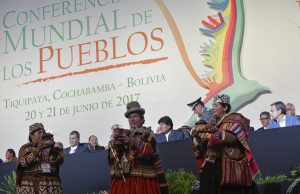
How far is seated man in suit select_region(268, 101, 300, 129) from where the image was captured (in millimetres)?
8023

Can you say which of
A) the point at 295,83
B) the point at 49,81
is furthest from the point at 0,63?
the point at 295,83

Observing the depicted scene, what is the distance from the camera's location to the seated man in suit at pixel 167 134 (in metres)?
8.15

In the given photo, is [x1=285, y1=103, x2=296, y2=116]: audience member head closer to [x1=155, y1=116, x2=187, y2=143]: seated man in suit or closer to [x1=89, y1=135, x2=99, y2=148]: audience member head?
[x1=155, y1=116, x2=187, y2=143]: seated man in suit

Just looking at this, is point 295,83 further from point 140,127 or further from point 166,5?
point 140,127

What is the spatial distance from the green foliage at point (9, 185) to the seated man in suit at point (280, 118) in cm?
333

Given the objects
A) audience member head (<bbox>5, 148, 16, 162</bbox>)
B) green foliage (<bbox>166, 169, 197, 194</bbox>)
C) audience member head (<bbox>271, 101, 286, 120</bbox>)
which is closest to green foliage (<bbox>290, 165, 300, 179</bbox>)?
green foliage (<bbox>166, 169, 197, 194</bbox>)

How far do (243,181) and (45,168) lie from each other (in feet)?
6.53

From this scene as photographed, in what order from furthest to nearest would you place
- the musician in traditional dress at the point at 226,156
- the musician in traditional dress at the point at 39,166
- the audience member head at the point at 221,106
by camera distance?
the musician in traditional dress at the point at 39,166, the audience member head at the point at 221,106, the musician in traditional dress at the point at 226,156

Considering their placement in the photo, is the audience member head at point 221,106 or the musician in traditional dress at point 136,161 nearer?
the audience member head at point 221,106

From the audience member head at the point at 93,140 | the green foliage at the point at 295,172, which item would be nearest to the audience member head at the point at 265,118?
the green foliage at the point at 295,172

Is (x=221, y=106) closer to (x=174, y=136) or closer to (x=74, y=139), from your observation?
(x=174, y=136)

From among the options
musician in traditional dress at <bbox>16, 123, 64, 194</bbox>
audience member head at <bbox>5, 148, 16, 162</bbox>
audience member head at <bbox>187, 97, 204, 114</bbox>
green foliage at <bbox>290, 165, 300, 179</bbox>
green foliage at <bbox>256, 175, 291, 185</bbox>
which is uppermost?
audience member head at <bbox>187, 97, 204, 114</bbox>

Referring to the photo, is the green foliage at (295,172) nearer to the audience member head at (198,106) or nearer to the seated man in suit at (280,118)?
the seated man in suit at (280,118)

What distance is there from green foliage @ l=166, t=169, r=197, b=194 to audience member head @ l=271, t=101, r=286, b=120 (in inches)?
70.9
